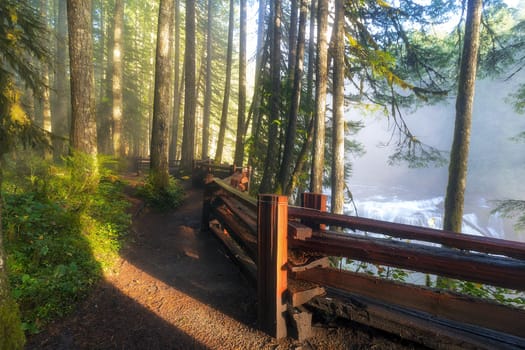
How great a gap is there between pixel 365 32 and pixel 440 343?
11813mm

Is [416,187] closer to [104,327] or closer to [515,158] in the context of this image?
[515,158]

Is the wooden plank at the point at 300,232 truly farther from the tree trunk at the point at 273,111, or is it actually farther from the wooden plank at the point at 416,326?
the tree trunk at the point at 273,111

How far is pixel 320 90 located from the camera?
9852 millimetres

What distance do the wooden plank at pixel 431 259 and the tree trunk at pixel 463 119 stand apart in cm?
675

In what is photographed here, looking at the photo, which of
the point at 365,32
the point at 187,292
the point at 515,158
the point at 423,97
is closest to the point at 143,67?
the point at 365,32

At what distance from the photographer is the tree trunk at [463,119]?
7629 mm

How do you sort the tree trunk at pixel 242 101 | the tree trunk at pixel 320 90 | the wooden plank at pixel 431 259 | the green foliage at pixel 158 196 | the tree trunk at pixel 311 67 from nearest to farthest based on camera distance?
1. the wooden plank at pixel 431 259
2. the green foliage at pixel 158 196
3. the tree trunk at pixel 320 90
4. the tree trunk at pixel 311 67
5. the tree trunk at pixel 242 101

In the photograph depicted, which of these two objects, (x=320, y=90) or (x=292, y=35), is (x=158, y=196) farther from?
(x=292, y=35)

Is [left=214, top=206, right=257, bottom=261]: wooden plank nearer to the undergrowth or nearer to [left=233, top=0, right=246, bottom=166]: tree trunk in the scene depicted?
the undergrowth

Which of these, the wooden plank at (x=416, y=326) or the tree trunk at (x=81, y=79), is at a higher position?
the tree trunk at (x=81, y=79)

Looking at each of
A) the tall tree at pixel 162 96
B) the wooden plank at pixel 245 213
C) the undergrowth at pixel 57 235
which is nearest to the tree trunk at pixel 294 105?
the tall tree at pixel 162 96

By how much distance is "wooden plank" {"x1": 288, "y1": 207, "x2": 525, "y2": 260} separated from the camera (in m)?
2.09

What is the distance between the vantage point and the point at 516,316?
201cm

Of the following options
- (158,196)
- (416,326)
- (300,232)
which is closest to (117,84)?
(158,196)
